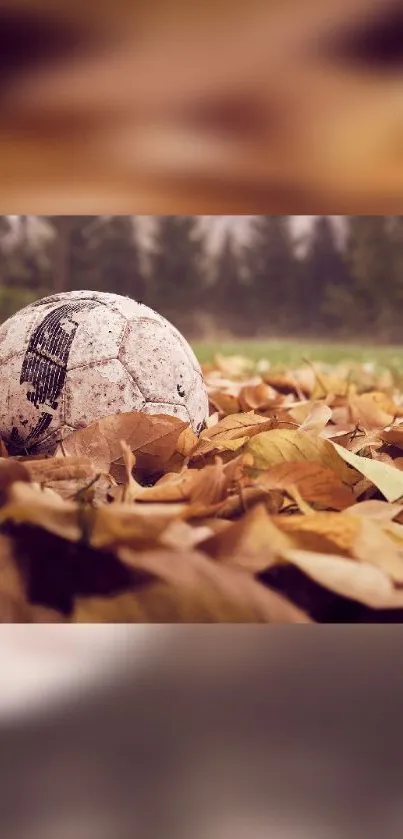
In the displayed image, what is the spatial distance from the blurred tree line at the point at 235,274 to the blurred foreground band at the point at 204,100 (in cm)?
265

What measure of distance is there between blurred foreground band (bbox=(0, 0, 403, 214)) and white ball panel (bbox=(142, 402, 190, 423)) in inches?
14.8

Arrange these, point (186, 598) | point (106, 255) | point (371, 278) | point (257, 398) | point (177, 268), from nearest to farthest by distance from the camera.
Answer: point (186, 598), point (257, 398), point (106, 255), point (371, 278), point (177, 268)

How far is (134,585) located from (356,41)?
222 millimetres

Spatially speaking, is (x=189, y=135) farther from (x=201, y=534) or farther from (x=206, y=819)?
(x=206, y=819)

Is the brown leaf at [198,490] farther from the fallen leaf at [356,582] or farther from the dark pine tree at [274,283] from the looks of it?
the dark pine tree at [274,283]

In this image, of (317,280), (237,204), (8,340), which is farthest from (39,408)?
(317,280)

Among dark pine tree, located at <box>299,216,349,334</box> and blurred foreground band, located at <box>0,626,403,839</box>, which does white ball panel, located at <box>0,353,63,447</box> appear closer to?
blurred foreground band, located at <box>0,626,403,839</box>

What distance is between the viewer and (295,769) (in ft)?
1.15

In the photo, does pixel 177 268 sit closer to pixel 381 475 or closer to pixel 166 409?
pixel 166 409

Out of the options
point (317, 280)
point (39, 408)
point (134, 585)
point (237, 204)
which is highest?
point (237, 204)

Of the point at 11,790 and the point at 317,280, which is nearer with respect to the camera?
the point at 11,790

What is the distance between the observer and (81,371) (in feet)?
2.70

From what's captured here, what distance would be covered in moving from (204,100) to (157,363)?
1.74 ft

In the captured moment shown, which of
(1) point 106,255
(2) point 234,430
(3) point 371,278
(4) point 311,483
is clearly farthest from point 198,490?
(3) point 371,278
